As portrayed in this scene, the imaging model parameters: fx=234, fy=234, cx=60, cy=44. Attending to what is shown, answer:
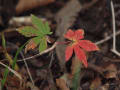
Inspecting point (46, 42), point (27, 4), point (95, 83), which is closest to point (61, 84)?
point (95, 83)

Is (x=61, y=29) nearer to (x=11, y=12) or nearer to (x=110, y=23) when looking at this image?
(x=110, y=23)

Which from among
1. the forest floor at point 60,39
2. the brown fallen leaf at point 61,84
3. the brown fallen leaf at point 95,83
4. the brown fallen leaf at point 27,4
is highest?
the brown fallen leaf at point 27,4

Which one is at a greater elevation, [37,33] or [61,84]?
[37,33]

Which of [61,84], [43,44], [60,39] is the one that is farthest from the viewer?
[60,39]

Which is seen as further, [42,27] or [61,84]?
[61,84]

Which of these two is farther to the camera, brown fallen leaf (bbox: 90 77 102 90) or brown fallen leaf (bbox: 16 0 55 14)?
brown fallen leaf (bbox: 16 0 55 14)

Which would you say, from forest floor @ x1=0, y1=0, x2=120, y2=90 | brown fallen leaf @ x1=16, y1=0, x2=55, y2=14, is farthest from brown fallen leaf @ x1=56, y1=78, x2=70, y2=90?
brown fallen leaf @ x1=16, y1=0, x2=55, y2=14

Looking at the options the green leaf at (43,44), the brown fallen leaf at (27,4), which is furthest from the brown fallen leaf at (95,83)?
the brown fallen leaf at (27,4)

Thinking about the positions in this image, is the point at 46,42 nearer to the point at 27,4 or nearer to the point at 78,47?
the point at 78,47

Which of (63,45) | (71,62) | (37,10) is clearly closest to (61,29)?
(63,45)

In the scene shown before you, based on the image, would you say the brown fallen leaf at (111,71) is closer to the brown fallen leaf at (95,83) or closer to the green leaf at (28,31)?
the brown fallen leaf at (95,83)

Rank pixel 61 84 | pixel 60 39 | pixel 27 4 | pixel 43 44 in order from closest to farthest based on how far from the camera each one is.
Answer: pixel 43 44 → pixel 61 84 → pixel 60 39 → pixel 27 4

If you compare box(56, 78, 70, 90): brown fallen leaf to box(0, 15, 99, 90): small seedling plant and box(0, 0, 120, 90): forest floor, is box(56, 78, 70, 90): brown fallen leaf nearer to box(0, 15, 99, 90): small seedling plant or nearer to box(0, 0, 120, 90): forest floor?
box(0, 0, 120, 90): forest floor
